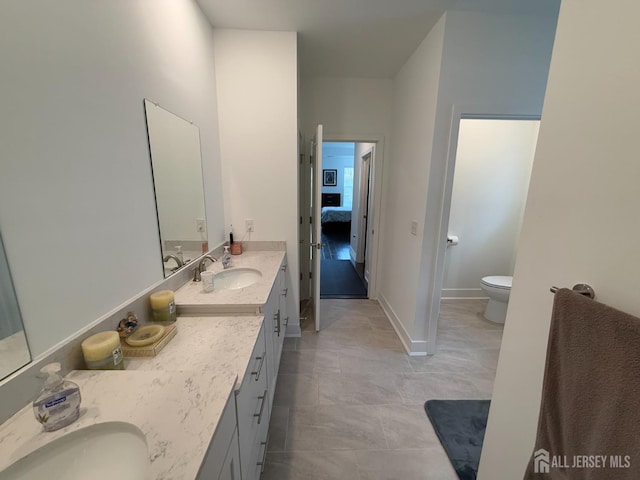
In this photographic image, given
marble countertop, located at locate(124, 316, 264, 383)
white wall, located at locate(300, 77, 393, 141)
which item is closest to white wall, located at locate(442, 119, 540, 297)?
white wall, located at locate(300, 77, 393, 141)

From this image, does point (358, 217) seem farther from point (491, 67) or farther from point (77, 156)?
point (77, 156)

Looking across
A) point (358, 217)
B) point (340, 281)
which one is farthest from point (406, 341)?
point (358, 217)

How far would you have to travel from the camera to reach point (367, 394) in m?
1.81

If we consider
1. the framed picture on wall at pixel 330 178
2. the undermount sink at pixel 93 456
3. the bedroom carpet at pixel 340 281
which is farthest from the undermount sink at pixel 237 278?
the framed picture on wall at pixel 330 178

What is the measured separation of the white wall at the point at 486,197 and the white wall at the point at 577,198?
98.4 inches

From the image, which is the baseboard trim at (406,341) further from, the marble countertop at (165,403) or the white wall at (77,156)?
the white wall at (77,156)

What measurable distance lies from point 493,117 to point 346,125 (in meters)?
Result: 1.52

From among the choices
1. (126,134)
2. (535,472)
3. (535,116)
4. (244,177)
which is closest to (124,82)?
(126,134)

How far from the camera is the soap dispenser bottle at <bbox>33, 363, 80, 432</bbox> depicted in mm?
583

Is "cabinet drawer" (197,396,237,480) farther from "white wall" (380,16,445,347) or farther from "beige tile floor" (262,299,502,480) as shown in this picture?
"white wall" (380,16,445,347)

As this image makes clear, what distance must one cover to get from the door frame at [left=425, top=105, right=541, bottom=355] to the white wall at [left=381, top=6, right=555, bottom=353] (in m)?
0.01

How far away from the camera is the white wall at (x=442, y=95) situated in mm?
1760

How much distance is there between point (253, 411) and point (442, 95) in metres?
2.30

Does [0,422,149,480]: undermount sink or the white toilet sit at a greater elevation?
[0,422,149,480]: undermount sink
